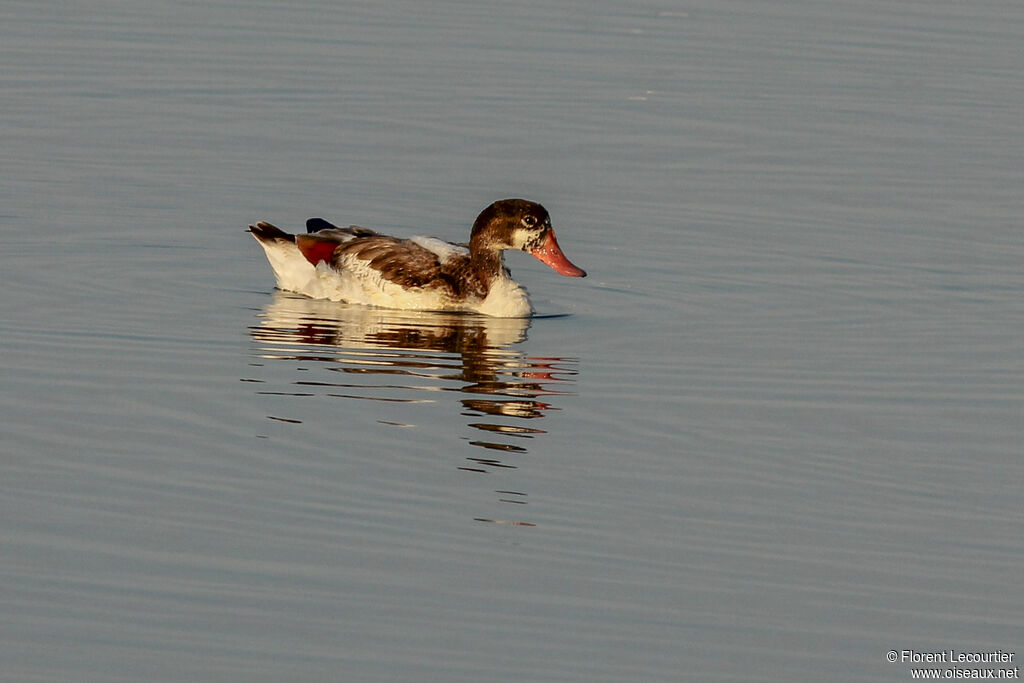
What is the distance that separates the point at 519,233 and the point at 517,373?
9.88 ft

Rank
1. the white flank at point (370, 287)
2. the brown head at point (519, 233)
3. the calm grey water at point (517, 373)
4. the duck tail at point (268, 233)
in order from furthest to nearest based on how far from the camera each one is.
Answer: the duck tail at point (268, 233) < the brown head at point (519, 233) < the white flank at point (370, 287) < the calm grey water at point (517, 373)

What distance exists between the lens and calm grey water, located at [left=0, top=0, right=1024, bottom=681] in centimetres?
889

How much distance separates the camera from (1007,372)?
46.4 feet

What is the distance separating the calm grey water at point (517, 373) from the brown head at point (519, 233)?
598 mm

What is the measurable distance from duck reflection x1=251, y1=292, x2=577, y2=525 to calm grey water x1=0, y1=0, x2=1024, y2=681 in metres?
0.05

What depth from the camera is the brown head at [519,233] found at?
16875 mm

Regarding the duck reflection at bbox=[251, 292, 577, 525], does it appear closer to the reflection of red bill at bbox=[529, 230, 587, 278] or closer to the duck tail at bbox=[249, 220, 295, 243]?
the duck tail at bbox=[249, 220, 295, 243]

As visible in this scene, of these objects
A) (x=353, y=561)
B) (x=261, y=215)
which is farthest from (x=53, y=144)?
(x=353, y=561)

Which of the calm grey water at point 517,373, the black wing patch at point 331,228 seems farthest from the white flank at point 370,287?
the black wing patch at point 331,228

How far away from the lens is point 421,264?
16.6m

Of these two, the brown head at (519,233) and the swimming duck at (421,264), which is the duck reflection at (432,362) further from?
the brown head at (519,233)

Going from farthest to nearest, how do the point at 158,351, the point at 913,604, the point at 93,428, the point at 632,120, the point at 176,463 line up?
1. the point at 632,120
2. the point at 158,351
3. the point at 93,428
4. the point at 176,463
5. the point at 913,604

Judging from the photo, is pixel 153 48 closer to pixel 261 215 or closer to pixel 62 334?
pixel 261 215

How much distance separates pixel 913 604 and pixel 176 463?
4.26 m
